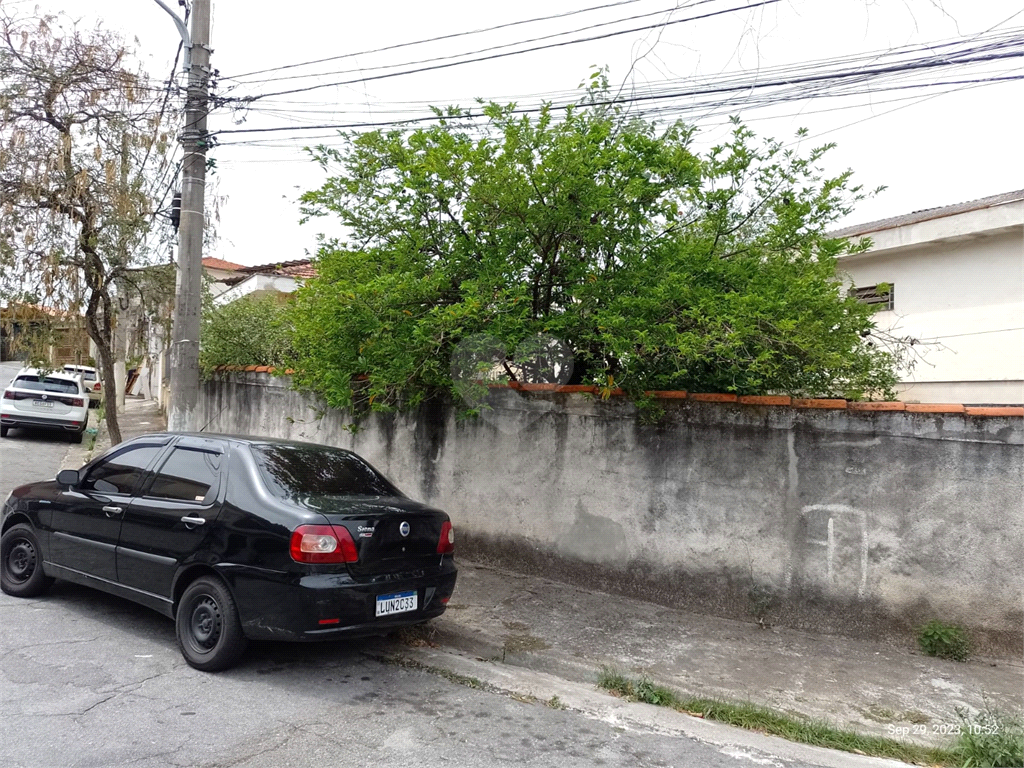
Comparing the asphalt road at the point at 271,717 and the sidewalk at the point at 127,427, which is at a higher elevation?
the sidewalk at the point at 127,427

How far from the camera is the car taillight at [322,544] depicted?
4.49 meters

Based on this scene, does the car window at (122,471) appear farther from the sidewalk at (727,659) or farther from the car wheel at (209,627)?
the sidewalk at (727,659)

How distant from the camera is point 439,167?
6.34 meters

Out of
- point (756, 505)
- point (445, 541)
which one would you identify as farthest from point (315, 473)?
point (756, 505)

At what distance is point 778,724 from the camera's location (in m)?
4.40

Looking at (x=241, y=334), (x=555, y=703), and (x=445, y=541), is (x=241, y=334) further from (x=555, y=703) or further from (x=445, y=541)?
(x=555, y=703)

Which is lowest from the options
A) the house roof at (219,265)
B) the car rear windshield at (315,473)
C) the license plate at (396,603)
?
the license plate at (396,603)

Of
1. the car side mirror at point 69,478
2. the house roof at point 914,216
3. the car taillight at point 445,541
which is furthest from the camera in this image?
the house roof at point 914,216

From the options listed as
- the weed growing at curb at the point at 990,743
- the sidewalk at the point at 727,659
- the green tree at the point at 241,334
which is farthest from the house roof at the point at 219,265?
the weed growing at curb at the point at 990,743

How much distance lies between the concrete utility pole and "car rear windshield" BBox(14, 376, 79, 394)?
885 cm

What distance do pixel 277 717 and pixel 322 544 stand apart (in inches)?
37.6

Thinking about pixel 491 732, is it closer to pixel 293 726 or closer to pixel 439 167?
pixel 293 726

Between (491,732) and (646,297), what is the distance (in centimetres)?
342

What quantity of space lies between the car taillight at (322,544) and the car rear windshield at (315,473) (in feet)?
1.19
